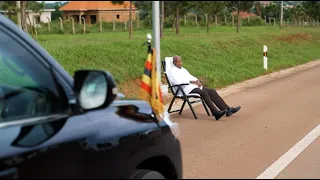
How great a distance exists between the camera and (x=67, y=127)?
2.34 metres

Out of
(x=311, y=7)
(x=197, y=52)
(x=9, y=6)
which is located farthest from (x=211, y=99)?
(x=311, y=7)

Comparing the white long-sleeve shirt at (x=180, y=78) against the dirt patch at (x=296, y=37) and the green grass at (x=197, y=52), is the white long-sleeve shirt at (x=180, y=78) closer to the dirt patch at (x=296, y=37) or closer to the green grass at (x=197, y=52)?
the green grass at (x=197, y=52)

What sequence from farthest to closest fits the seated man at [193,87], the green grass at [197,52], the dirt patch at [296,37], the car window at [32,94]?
the dirt patch at [296,37] < the green grass at [197,52] < the seated man at [193,87] < the car window at [32,94]

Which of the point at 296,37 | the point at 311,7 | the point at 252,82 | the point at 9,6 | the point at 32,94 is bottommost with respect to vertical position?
the point at 252,82

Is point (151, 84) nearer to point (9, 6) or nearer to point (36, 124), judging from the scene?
point (36, 124)

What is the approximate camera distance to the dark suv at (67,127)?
212 cm

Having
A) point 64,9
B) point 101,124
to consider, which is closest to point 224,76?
point 64,9

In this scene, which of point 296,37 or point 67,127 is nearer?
point 67,127

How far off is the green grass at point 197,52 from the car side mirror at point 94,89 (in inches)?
298

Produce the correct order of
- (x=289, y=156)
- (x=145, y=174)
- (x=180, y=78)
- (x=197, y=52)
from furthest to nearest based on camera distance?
(x=197, y=52) → (x=180, y=78) → (x=289, y=156) → (x=145, y=174)

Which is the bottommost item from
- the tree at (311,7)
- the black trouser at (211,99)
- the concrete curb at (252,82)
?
the concrete curb at (252,82)

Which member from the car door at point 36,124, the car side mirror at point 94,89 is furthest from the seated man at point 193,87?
the car side mirror at point 94,89

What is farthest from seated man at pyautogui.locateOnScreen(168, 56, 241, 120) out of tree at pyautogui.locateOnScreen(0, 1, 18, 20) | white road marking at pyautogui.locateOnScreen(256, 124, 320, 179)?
tree at pyautogui.locateOnScreen(0, 1, 18, 20)

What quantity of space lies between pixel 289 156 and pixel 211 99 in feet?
11.3
